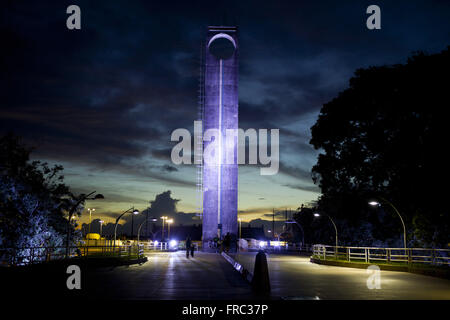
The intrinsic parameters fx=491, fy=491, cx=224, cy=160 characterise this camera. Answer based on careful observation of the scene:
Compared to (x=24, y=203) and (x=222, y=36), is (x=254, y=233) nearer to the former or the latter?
(x=222, y=36)

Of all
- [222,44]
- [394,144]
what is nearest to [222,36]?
[222,44]

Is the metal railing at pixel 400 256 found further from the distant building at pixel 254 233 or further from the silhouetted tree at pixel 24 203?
the distant building at pixel 254 233

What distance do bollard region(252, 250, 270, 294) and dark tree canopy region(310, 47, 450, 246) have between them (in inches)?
708

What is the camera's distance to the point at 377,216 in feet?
150

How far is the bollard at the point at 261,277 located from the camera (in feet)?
49.2

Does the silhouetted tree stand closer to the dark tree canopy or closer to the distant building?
the dark tree canopy

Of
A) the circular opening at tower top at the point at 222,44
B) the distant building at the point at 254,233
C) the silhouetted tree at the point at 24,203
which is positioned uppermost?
the circular opening at tower top at the point at 222,44

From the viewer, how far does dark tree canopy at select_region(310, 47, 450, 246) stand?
99.8 ft

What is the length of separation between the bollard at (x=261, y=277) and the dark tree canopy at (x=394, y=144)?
17987 mm

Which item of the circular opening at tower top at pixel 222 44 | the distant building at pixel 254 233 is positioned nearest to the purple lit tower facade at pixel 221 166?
the circular opening at tower top at pixel 222 44

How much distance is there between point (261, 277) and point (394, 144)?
22.2m

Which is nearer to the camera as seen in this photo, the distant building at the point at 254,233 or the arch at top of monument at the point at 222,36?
the arch at top of monument at the point at 222,36

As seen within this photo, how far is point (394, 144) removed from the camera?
3409cm
